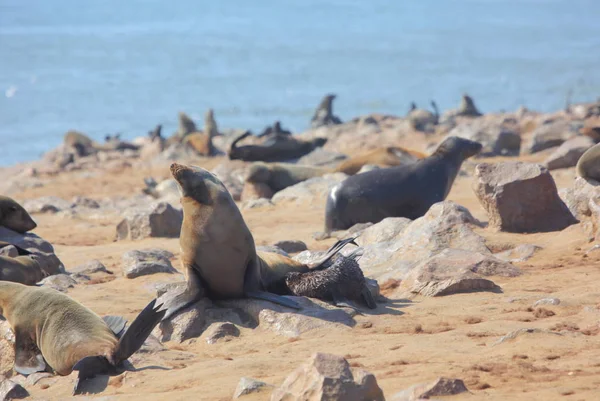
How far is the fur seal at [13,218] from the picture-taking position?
9.63 meters

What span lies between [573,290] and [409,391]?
2777 mm

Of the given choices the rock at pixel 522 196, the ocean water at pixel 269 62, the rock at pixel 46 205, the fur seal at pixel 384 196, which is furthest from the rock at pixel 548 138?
the ocean water at pixel 269 62

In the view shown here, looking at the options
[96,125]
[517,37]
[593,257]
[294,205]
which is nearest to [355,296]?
[593,257]

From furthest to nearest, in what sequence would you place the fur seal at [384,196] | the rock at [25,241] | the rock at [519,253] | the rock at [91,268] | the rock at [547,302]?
the fur seal at [384,196]
the rock at [25,241]
the rock at [91,268]
the rock at [519,253]
the rock at [547,302]

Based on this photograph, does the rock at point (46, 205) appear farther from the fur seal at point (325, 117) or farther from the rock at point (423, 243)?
the fur seal at point (325, 117)

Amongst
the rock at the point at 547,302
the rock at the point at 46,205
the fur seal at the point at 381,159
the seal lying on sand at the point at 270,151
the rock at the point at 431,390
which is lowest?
the rock at the point at 46,205

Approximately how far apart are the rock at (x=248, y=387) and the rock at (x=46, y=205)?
11.4 meters

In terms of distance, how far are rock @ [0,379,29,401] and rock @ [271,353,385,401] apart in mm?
1857

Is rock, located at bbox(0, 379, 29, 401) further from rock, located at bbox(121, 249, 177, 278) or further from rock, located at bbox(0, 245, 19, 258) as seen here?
rock, located at bbox(0, 245, 19, 258)

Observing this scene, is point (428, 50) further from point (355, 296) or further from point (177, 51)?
point (355, 296)

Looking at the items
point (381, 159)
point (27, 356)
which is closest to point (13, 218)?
point (27, 356)

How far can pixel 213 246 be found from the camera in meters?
6.52

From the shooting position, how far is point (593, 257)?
7504mm

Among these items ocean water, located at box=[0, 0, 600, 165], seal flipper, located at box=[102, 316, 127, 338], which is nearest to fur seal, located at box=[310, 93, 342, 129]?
ocean water, located at box=[0, 0, 600, 165]
